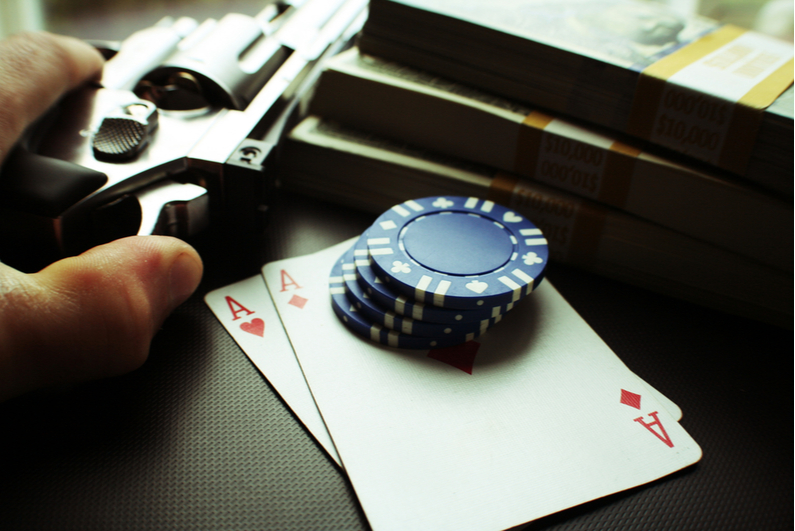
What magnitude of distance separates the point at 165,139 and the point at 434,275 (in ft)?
1.13

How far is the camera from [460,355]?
572mm

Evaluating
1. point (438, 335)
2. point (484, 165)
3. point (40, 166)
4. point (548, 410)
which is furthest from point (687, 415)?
point (40, 166)

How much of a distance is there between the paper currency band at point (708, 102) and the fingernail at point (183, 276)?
492 millimetres

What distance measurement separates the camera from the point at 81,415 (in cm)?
49

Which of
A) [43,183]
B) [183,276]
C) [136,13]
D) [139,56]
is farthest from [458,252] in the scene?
[136,13]

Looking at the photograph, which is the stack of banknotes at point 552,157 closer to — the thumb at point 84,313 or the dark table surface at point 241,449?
the dark table surface at point 241,449

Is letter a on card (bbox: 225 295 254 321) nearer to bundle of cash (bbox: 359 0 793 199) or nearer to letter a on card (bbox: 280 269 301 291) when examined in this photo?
letter a on card (bbox: 280 269 301 291)

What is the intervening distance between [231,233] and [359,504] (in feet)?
1.12

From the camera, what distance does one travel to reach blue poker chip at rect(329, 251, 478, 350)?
0.57 meters

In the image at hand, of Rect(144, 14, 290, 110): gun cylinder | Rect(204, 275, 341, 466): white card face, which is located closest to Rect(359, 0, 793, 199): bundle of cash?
Rect(144, 14, 290, 110): gun cylinder

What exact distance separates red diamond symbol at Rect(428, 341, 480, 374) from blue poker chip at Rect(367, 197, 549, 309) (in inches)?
2.3

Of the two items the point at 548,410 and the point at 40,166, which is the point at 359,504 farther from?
the point at 40,166

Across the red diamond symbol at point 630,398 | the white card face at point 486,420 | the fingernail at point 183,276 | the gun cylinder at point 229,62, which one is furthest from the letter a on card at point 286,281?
the red diamond symbol at point 630,398

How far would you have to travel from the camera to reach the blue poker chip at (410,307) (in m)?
0.55
